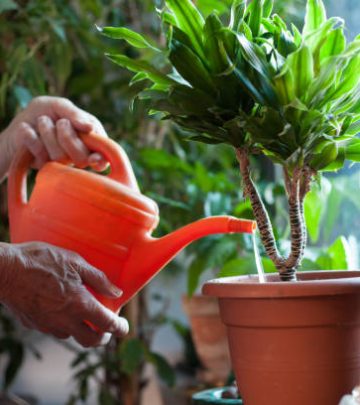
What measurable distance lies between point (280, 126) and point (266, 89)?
0.04 meters

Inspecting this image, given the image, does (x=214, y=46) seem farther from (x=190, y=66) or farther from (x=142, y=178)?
(x=142, y=178)

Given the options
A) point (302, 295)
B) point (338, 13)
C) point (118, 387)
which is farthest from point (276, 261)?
point (118, 387)

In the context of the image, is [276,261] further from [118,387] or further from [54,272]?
[118,387]

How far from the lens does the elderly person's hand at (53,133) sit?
1.06m

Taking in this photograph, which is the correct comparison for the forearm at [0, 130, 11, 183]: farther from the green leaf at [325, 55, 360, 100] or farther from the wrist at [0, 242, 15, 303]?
the green leaf at [325, 55, 360, 100]

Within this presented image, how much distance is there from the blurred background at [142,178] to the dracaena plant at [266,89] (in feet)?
1.77

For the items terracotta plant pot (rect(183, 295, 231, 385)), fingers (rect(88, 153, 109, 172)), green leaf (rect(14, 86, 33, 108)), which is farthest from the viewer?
terracotta plant pot (rect(183, 295, 231, 385))

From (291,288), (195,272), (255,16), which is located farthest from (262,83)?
(195,272)

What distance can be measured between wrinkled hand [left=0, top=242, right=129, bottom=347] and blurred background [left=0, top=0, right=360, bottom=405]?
527 mm

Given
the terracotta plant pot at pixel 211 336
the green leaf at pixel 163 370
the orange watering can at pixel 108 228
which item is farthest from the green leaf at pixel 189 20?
the green leaf at pixel 163 370

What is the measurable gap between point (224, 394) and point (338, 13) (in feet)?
3.34

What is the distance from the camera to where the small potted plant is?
74 centimetres

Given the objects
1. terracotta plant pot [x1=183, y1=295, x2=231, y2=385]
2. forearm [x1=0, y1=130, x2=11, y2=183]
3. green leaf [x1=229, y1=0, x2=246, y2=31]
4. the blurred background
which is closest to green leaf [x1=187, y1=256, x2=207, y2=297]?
the blurred background

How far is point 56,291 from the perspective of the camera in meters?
0.96
